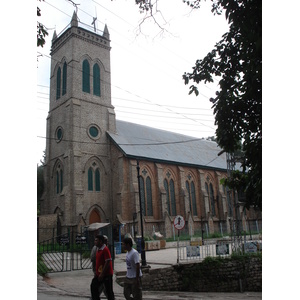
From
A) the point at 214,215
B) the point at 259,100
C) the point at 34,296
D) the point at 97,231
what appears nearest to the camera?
the point at 34,296

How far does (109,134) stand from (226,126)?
84.5 ft

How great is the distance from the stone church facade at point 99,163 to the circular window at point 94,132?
95mm

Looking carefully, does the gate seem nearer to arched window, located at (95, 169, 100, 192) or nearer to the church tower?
the church tower

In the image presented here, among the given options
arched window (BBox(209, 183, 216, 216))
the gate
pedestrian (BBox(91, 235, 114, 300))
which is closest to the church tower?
the gate

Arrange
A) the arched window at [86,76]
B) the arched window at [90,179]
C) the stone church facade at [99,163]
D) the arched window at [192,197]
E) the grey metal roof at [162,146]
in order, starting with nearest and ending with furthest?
the stone church facade at [99,163] < the arched window at [90,179] < the arched window at [86,76] < the grey metal roof at [162,146] < the arched window at [192,197]

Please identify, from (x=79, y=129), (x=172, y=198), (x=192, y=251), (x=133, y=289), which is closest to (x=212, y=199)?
(x=172, y=198)

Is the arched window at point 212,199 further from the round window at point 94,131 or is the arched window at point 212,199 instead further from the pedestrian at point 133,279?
the pedestrian at point 133,279

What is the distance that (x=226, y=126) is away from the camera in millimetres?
6715

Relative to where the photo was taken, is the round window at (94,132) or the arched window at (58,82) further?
the arched window at (58,82)

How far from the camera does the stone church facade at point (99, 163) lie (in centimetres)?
2891

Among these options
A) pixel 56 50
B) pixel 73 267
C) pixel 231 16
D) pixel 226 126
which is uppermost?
pixel 56 50

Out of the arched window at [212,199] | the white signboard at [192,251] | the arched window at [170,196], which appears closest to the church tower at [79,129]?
the arched window at [170,196]
